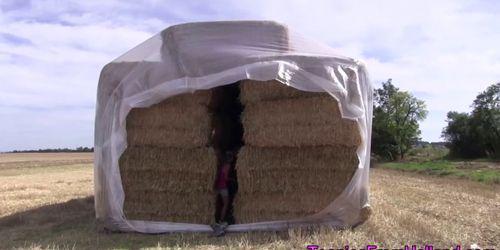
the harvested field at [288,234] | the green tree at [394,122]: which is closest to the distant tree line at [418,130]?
the green tree at [394,122]

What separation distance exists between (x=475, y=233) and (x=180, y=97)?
16.4 feet

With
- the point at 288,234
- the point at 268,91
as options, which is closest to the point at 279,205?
the point at 288,234

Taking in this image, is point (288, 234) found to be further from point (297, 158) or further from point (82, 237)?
point (82, 237)

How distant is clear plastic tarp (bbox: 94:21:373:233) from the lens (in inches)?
307

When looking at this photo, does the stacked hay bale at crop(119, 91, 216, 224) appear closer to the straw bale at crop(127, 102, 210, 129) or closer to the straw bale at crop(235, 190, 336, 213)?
the straw bale at crop(127, 102, 210, 129)

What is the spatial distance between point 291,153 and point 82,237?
11.4 ft

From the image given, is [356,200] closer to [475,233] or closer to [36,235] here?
[475,233]

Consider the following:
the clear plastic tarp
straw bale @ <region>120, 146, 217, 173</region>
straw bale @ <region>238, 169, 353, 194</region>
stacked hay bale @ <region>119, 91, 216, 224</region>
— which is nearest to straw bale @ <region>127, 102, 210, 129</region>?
stacked hay bale @ <region>119, 91, 216, 224</region>

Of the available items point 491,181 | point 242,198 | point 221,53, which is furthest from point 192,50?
point 491,181

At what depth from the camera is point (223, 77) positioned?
25.8ft

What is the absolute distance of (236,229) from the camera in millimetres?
8078

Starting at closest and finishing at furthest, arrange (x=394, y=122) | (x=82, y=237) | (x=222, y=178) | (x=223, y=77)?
(x=82, y=237) → (x=223, y=77) → (x=222, y=178) → (x=394, y=122)

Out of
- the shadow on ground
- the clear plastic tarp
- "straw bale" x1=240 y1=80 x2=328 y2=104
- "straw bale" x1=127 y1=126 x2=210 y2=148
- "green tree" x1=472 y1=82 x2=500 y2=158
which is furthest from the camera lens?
"green tree" x1=472 y1=82 x2=500 y2=158

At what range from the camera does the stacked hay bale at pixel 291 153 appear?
→ 794 centimetres
